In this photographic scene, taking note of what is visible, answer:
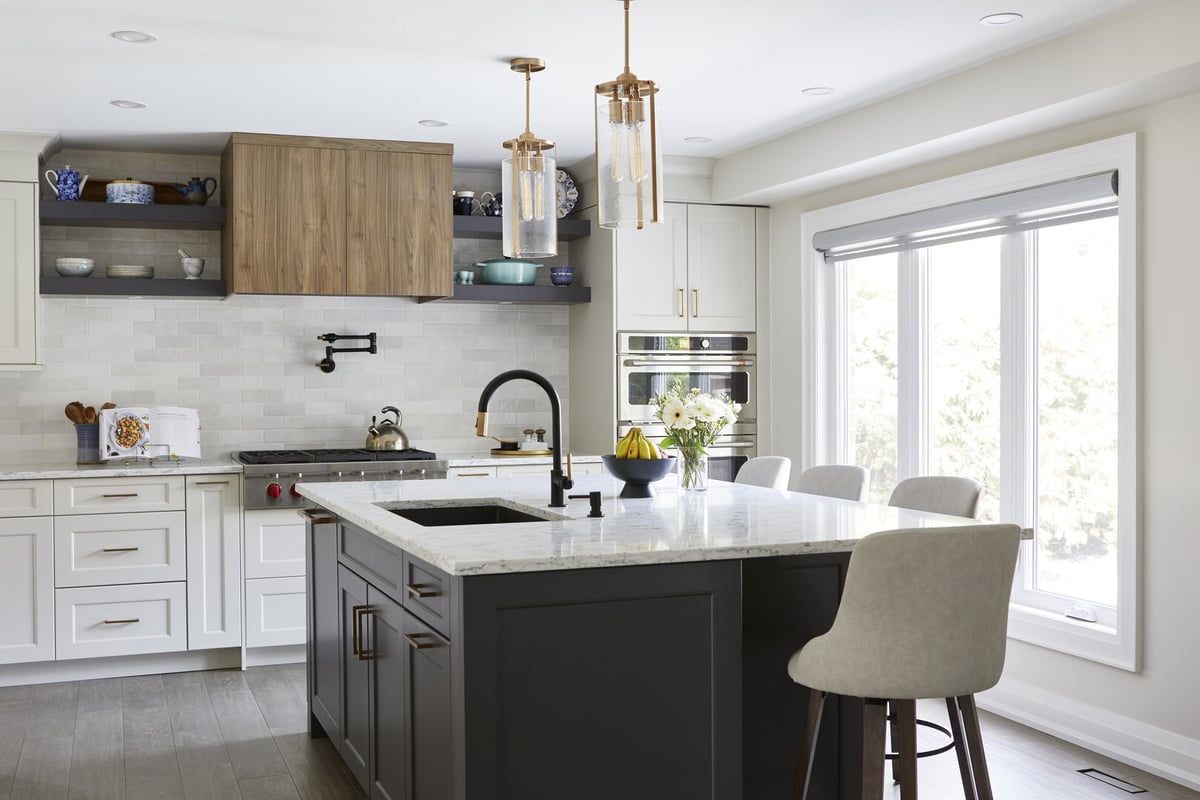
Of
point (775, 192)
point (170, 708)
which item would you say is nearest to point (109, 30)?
point (170, 708)

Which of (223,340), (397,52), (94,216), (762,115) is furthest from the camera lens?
(223,340)

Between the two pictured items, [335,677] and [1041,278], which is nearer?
[335,677]

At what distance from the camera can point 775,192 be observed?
574cm

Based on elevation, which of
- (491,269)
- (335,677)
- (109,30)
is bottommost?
(335,677)

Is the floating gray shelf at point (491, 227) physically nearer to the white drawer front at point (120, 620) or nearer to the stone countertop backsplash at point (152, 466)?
the stone countertop backsplash at point (152, 466)

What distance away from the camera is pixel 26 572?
16.5 feet

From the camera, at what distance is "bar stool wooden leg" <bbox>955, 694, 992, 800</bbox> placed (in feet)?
8.98

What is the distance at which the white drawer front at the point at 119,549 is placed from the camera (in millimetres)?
5078

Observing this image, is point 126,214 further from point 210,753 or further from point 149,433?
point 210,753

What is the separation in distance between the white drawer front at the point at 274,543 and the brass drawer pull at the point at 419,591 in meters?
2.74

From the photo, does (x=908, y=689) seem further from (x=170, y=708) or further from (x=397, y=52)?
(x=170, y=708)

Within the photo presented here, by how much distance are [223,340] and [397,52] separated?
237cm

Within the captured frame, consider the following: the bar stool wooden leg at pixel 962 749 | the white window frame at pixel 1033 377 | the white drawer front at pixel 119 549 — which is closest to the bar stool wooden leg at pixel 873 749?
the bar stool wooden leg at pixel 962 749

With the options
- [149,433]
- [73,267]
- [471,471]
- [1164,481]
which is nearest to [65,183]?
[73,267]
